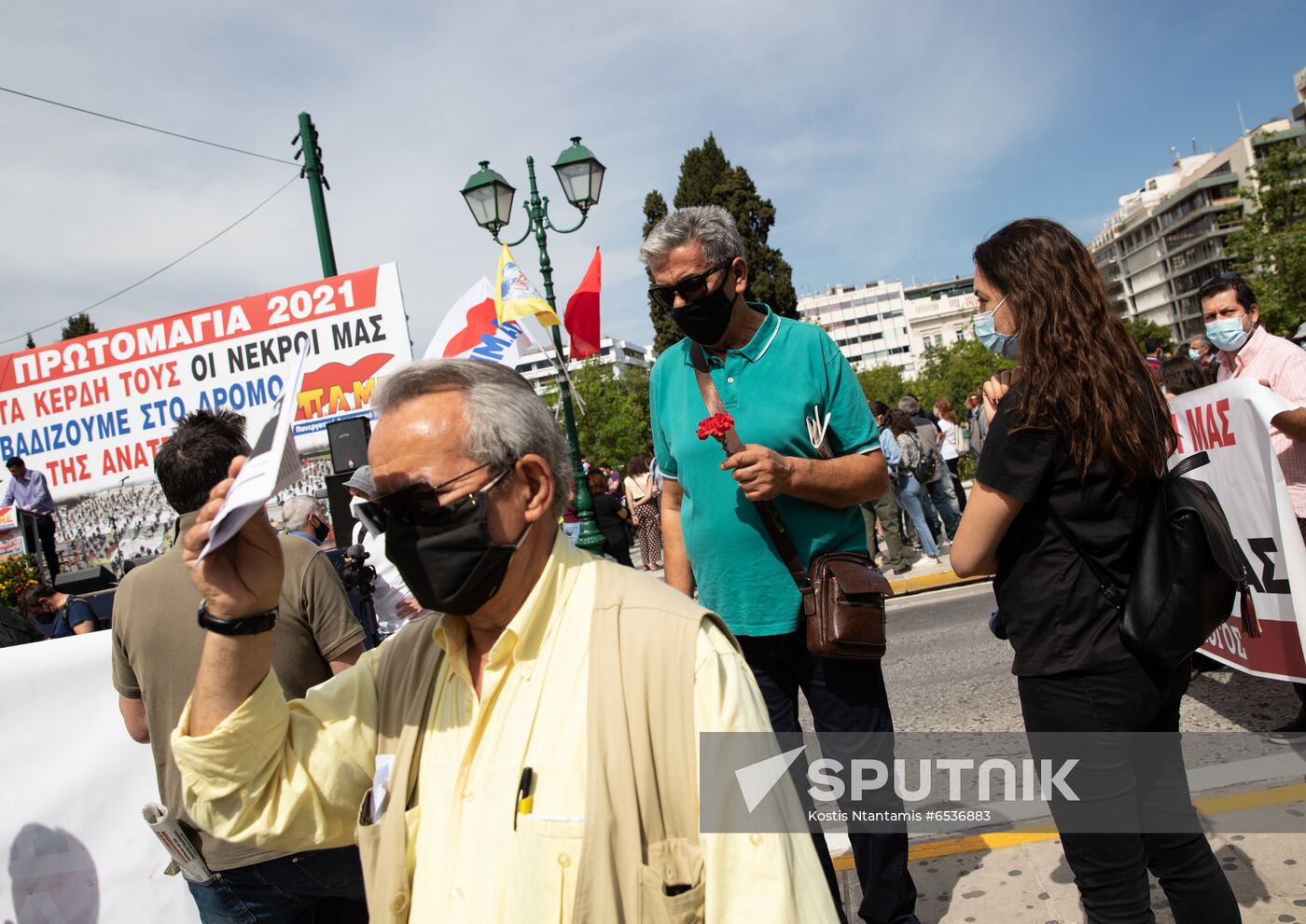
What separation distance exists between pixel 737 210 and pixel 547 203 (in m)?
28.8

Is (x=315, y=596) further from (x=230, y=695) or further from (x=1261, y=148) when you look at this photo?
(x=1261, y=148)

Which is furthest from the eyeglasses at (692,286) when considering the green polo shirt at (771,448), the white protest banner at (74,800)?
the white protest banner at (74,800)

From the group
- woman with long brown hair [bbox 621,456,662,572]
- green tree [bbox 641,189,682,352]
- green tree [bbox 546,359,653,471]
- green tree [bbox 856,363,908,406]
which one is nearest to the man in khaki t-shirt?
woman with long brown hair [bbox 621,456,662,572]

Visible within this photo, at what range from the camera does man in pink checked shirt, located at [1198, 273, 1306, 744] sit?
147 inches

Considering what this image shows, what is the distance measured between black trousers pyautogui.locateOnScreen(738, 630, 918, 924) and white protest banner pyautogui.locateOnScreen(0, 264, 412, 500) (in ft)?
29.2

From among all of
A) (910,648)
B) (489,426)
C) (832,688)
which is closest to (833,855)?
(832,688)

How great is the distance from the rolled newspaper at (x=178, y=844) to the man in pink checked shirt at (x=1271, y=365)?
3904 millimetres

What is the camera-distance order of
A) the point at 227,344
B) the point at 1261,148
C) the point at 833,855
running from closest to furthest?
the point at 833,855
the point at 227,344
the point at 1261,148

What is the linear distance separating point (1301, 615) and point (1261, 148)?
111 metres

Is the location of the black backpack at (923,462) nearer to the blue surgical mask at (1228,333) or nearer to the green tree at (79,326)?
the blue surgical mask at (1228,333)

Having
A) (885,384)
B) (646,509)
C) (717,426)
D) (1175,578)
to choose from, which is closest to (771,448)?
(717,426)

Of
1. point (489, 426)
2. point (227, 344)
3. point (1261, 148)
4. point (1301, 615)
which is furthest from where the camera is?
point (1261, 148)

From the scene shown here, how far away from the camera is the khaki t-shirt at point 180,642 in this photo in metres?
2.42

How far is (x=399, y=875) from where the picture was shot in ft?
5.00
